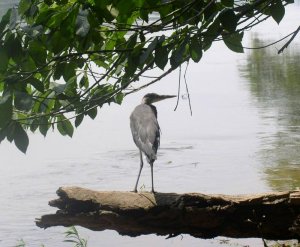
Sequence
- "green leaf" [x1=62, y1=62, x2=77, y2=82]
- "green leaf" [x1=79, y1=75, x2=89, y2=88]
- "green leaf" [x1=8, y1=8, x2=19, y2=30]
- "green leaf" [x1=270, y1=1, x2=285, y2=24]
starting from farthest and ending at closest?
1. "green leaf" [x1=79, y1=75, x2=89, y2=88]
2. "green leaf" [x1=62, y1=62, x2=77, y2=82]
3. "green leaf" [x1=270, y1=1, x2=285, y2=24]
4. "green leaf" [x1=8, y1=8, x2=19, y2=30]

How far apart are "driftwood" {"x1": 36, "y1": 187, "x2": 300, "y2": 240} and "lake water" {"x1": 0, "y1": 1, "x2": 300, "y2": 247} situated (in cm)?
131

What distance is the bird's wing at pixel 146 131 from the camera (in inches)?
239

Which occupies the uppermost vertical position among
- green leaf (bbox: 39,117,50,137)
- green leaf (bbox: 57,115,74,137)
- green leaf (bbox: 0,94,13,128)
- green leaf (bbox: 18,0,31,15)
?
green leaf (bbox: 18,0,31,15)

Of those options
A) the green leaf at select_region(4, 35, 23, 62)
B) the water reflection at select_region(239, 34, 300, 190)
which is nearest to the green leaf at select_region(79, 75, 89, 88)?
the green leaf at select_region(4, 35, 23, 62)

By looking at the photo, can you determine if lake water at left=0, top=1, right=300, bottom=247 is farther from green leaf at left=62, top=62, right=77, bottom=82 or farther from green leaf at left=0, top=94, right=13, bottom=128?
green leaf at left=0, top=94, right=13, bottom=128

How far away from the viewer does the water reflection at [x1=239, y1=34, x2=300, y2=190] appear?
31.8 feet

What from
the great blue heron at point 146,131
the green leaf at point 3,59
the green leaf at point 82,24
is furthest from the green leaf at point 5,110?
the great blue heron at point 146,131

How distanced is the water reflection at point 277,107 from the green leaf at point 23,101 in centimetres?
577

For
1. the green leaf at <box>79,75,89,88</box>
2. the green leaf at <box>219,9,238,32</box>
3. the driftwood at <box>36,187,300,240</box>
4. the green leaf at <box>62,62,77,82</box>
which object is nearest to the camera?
the green leaf at <box>219,9,238,32</box>

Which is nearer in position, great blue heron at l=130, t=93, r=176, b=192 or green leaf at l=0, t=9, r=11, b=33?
green leaf at l=0, t=9, r=11, b=33

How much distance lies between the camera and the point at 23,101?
10.4 feet

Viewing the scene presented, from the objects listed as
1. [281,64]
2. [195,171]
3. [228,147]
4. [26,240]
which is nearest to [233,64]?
[281,64]

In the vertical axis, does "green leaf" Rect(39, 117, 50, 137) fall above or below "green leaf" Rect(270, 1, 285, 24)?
below

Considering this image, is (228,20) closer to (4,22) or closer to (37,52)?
(37,52)
